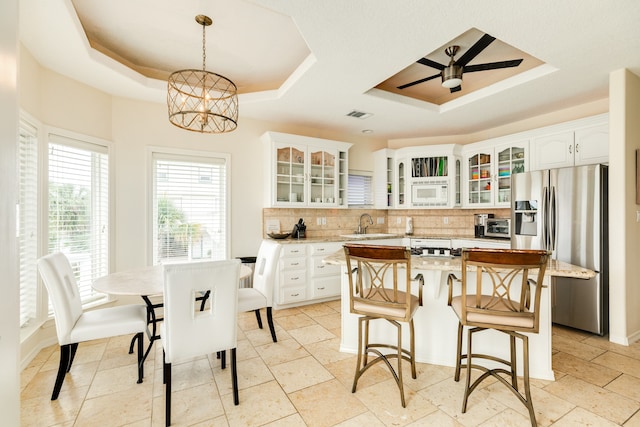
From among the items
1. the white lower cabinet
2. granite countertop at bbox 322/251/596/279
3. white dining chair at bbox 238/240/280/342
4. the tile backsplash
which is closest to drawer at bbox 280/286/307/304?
the white lower cabinet

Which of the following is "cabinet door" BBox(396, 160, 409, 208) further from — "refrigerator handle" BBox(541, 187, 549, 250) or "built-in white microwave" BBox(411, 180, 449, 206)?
"refrigerator handle" BBox(541, 187, 549, 250)

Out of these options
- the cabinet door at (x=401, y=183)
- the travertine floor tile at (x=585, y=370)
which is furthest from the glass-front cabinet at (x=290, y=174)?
the travertine floor tile at (x=585, y=370)

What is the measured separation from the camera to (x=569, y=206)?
10.3 ft

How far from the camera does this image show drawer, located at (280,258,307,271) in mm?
3949

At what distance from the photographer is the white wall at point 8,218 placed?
1088 mm

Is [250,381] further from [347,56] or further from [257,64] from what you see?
[257,64]

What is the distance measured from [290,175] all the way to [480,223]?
9.79 feet

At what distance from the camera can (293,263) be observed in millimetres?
4008

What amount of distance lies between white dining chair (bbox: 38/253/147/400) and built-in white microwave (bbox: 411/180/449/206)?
164 inches

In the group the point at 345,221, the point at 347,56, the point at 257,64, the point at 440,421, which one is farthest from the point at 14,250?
the point at 345,221

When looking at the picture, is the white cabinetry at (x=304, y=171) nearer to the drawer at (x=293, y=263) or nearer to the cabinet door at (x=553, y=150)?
the drawer at (x=293, y=263)

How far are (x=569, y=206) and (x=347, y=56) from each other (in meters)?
2.75

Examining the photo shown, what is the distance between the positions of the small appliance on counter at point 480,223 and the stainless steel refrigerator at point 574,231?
38.6 inches

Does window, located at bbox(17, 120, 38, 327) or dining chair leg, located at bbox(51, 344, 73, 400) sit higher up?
window, located at bbox(17, 120, 38, 327)
